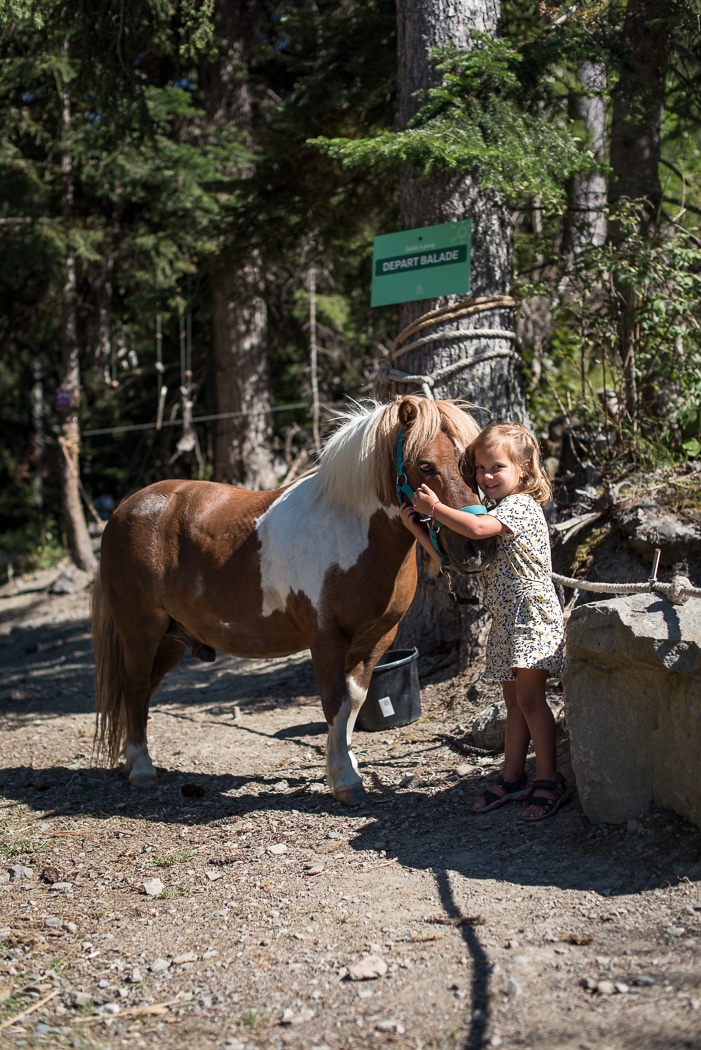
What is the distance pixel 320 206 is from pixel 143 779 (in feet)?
15.3

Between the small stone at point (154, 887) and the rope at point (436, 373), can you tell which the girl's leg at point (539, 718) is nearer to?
the small stone at point (154, 887)

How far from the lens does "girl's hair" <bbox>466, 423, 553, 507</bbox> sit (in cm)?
355

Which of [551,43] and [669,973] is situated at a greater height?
[551,43]

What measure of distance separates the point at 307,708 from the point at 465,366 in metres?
2.38

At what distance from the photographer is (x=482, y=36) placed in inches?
193

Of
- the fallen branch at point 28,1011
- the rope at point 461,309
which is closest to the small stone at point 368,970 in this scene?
the fallen branch at point 28,1011

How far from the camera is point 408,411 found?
3.73m

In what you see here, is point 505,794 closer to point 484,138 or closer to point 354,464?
point 354,464

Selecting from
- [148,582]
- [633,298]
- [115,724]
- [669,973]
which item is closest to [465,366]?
[633,298]

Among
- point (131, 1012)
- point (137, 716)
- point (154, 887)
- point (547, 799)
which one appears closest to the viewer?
point (131, 1012)

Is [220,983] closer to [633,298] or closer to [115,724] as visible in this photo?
[115,724]

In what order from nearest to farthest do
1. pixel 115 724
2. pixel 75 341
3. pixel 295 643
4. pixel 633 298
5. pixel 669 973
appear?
pixel 669 973 < pixel 295 643 < pixel 115 724 < pixel 633 298 < pixel 75 341

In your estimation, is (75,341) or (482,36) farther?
(75,341)

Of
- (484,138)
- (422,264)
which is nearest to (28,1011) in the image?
(422,264)
